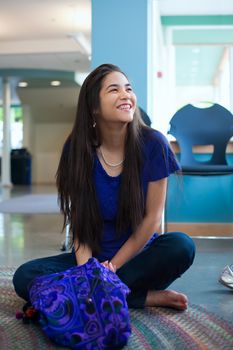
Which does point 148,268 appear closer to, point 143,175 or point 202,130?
point 143,175

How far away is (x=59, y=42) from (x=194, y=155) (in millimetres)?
5390

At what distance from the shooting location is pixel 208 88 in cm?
1238

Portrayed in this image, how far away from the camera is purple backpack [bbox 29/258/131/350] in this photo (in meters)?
1.28

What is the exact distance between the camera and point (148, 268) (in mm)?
1574

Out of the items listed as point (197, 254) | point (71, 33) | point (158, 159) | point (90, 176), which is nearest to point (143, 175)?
point (158, 159)

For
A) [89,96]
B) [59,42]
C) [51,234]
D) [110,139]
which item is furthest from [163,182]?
[59,42]

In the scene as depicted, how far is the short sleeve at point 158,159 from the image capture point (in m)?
1.60

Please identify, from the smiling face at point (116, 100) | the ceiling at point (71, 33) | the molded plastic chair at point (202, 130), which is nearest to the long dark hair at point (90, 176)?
the smiling face at point (116, 100)

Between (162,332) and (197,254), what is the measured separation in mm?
1342

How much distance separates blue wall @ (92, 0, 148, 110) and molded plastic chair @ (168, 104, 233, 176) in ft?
1.04

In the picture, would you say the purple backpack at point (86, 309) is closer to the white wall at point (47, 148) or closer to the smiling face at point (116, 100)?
the smiling face at point (116, 100)

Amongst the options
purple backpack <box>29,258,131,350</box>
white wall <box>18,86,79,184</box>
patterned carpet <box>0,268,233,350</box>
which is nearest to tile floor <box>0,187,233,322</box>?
patterned carpet <box>0,268,233,350</box>

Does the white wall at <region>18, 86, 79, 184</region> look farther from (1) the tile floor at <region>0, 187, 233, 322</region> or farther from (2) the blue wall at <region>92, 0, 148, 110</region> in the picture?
(2) the blue wall at <region>92, 0, 148, 110</region>

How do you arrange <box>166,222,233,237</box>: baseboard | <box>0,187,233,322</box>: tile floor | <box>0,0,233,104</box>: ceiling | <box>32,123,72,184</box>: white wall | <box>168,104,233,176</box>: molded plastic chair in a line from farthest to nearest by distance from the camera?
<box>32,123,72,184</box>: white wall, <box>0,0,233,104</box>: ceiling, <box>166,222,233,237</box>: baseboard, <box>168,104,233,176</box>: molded plastic chair, <box>0,187,233,322</box>: tile floor
